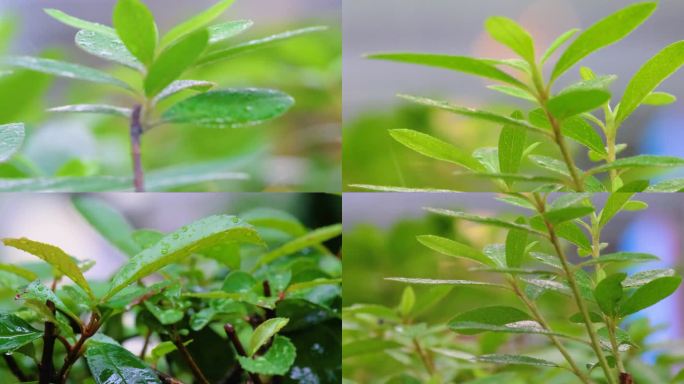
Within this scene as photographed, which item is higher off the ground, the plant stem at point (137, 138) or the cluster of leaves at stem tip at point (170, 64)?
the cluster of leaves at stem tip at point (170, 64)

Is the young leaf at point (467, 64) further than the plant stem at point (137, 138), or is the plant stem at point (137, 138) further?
the plant stem at point (137, 138)

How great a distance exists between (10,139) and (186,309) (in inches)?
6.1

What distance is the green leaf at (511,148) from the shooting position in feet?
1.46

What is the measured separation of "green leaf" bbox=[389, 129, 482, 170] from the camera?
1.41ft

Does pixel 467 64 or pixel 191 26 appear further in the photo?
pixel 191 26

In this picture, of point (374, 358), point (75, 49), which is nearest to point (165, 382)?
point (374, 358)

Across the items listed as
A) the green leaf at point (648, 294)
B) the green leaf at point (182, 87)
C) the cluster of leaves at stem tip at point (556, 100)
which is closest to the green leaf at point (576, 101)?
the cluster of leaves at stem tip at point (556, 100)

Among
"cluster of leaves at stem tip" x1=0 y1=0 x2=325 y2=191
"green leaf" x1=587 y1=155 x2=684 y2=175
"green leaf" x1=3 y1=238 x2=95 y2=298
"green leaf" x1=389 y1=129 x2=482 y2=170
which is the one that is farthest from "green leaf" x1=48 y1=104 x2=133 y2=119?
"green leaf" x1=587 y1=155 x2=684 y2=175

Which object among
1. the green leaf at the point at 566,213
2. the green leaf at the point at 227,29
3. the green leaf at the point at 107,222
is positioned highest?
the green leaf at the point at 227,29

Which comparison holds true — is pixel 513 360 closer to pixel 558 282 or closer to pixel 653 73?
pixel 558 282

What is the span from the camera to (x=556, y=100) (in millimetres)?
369

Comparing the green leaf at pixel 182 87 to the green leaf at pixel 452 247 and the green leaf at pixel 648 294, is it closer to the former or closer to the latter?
the green leaf at pixel 452 247

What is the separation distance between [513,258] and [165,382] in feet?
0.70

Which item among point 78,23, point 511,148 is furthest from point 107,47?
point 511,148
